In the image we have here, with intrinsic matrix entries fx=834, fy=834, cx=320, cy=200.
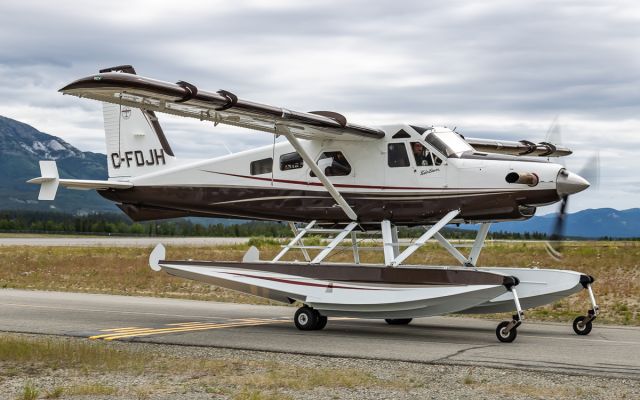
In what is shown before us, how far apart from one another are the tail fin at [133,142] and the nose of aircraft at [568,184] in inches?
366

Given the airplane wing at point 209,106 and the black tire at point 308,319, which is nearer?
the airplane wing at point 209,106

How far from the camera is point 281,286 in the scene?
15.7 m

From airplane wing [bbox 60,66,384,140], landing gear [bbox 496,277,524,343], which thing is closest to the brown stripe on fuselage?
airplane wing [bbox 60,66,384,140]

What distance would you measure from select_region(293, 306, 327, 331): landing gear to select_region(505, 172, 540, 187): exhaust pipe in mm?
4340

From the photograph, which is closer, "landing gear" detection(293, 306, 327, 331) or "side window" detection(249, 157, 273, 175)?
"landing gear" detection(293, 306, 327, 331)

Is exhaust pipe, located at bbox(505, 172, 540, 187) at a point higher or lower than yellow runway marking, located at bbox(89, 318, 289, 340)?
higher

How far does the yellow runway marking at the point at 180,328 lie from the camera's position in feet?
47.3

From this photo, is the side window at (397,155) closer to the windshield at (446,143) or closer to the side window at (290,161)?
the windshield at (446,143)

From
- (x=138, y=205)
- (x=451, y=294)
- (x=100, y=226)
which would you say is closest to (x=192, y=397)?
(x=451, y=294)

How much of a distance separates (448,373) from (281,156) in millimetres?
7794

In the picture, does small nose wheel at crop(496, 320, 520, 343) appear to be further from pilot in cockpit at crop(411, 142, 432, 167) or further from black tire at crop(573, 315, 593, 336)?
pilot in cockpit at crop(411, 142, 432, 167)

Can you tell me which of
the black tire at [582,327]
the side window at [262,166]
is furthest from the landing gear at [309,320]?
the black tire at [582,327]

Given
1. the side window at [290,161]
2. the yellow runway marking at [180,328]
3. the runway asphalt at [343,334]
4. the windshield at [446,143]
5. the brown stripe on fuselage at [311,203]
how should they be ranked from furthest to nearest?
the side window at [290,161], the windshield at [446,143], the brown stripe on fuselage at [311,203], the yellow runway marking at [180,328], the runway asphalt at [343,334]

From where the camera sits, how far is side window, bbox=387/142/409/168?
16.0 metres
